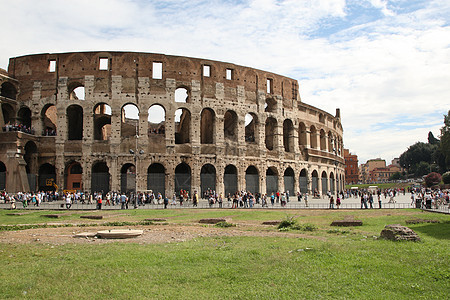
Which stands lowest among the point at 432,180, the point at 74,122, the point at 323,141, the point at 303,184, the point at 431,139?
the point at 303,184

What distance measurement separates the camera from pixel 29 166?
32.0m

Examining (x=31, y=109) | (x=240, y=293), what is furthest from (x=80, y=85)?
(x=240, y=293)

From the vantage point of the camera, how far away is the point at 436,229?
12.7 m

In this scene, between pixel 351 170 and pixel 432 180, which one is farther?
pixel 351 170

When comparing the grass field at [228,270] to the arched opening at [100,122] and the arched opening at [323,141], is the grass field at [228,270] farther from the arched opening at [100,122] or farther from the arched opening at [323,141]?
the arched opening at [323,141]

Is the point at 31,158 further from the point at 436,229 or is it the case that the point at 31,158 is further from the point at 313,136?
the point at 436,229

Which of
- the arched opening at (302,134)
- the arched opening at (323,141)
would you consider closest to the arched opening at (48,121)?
the arched opening at (302,134)

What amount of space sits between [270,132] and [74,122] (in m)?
20.3

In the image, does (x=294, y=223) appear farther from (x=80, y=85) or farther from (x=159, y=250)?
(x=80, y=85)

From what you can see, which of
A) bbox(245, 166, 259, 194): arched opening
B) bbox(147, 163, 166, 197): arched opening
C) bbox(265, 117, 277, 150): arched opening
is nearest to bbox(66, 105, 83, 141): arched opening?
Result: bbox(147, 163, 166, 197): arched opening

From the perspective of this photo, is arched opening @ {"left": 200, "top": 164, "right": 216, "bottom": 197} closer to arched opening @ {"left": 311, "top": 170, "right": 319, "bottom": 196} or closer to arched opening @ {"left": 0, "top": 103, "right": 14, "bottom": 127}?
arched opening @ {"left": 311, "top": 170, "right": 319, "bottom": 196}

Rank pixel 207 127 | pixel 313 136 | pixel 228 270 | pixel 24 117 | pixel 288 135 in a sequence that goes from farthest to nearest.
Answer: pixel 313 136 → pixel 288 135 → pixel 207 127 → pixel 24 117 → pixel 228 270

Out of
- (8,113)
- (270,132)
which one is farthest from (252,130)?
(8,113)

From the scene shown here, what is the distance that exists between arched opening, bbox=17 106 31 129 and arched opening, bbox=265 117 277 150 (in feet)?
77.7
